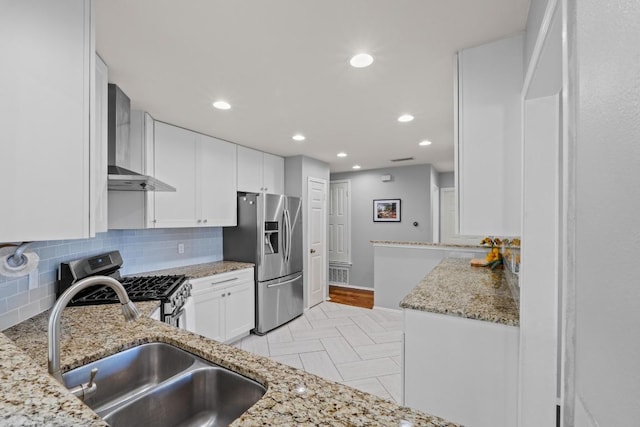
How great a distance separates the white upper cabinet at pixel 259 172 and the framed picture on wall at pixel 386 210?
7.00 ft

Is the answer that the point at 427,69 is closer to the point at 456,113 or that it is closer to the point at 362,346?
the point at 456,113

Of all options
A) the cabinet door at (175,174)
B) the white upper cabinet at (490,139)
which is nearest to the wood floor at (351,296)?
the cabinet door at (175,174)

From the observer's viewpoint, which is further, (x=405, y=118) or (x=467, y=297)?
(x=405, y=118)

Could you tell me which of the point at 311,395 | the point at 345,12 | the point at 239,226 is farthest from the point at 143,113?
the point at 311,395

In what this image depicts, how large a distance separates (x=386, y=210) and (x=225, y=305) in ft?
11.6

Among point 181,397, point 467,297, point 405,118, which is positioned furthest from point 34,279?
point 405,118

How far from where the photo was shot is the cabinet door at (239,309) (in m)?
3.10

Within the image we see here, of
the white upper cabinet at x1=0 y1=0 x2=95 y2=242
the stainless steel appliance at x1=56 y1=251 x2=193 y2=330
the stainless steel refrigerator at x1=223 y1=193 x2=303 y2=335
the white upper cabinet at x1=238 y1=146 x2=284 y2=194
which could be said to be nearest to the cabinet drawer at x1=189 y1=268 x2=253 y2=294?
the stainless steel refrigerator at x1=223 y1=193 x2=303 y2=335

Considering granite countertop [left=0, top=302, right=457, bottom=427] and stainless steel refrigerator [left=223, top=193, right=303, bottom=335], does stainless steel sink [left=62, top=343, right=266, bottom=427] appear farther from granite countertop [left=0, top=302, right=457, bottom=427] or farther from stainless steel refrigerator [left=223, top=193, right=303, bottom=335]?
stainless steel refrigerator [left=223, top=193, right=303, bottom=335]

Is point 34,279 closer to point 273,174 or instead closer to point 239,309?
point 239,309

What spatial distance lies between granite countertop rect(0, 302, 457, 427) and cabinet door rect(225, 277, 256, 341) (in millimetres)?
1729

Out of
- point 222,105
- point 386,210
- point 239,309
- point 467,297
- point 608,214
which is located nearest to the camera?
point 608,214

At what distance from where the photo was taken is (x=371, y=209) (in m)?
5.68

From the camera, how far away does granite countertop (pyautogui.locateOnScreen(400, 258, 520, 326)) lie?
56.1 inches
